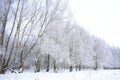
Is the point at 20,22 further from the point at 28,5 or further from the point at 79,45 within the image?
the point at 79,45

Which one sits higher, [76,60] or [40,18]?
[40,18]

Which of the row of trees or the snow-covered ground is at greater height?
the row of trees

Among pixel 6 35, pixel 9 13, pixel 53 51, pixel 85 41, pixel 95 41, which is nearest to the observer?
pixel 9 13

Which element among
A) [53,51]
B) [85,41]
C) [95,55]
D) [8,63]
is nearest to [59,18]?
[8,63]

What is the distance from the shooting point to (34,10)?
1592 centimetres

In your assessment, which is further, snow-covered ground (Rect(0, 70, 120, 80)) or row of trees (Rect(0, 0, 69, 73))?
row of trees (Rect(0, 0, 69, 73))

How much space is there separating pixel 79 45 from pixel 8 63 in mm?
30349

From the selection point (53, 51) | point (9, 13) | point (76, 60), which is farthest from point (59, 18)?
point (76, 60)

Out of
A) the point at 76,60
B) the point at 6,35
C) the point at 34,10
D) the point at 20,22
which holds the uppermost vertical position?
the point at 34,10

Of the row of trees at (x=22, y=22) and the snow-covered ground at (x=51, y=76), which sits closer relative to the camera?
the snow-covered ground at (x=51, y=76)

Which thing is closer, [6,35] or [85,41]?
[6,35]

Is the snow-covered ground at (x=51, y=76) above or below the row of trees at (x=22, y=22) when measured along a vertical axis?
below

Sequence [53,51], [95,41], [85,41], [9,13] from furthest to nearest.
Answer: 1. [95,41]
2. [85,41]
3. [53,51]
4. [9,13]

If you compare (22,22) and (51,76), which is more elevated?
(22,22)
